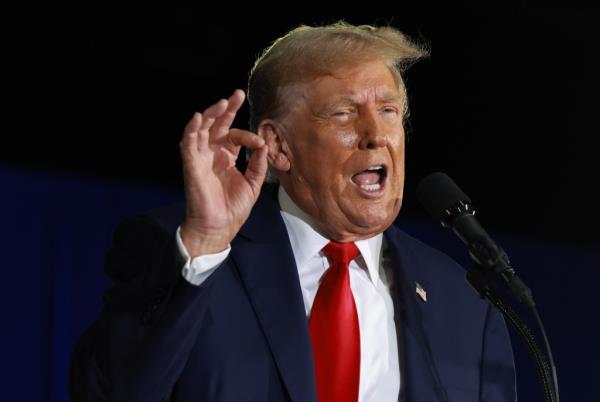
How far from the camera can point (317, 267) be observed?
183 cm

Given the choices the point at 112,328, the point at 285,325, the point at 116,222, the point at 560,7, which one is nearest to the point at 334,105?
the point at 285,325

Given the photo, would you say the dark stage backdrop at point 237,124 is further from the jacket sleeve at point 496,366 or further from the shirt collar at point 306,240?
A: the jacket sleeve at point 496,366

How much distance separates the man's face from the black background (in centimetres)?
92

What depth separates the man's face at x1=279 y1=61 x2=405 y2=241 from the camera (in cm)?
181

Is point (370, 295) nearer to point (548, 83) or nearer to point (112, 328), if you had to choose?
point (112, 328)

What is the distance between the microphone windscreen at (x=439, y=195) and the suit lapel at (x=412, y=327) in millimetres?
317

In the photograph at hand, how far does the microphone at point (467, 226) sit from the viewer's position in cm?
139

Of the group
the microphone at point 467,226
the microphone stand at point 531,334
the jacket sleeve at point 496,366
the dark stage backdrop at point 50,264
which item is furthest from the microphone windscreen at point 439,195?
the dark stage backdrop at point 50,264

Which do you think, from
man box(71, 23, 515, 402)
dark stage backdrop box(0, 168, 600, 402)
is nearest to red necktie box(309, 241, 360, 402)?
man box(71, 23, 515, 402)

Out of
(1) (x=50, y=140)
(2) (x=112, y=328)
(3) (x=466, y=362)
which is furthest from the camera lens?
(1) (x=50, y=140)

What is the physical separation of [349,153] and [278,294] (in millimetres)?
308

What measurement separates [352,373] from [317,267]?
224 millimetres

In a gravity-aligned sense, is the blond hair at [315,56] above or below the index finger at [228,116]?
above

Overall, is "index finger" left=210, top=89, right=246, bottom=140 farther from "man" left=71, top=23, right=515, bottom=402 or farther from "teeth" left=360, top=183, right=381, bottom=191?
"teeth" left=360, top=183, right=381, bottom=191
